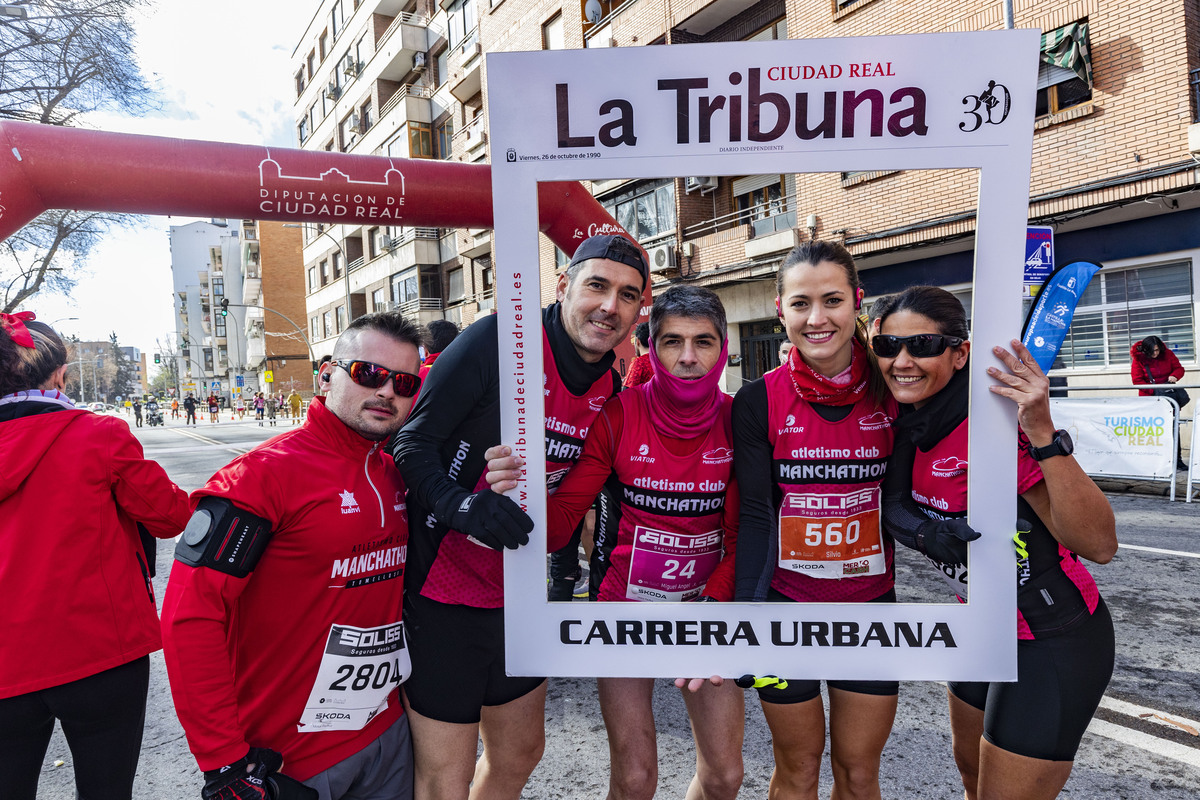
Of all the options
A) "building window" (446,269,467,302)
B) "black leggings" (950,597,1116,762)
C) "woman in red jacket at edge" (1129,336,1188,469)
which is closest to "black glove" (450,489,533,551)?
Result: "black leggings" (950,597,1116,762)

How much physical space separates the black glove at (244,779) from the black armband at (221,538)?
0.46 metres

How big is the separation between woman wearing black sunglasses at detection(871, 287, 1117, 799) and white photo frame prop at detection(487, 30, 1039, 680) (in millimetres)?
154

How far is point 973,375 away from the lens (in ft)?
5.60

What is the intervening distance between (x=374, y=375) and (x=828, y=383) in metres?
1.37

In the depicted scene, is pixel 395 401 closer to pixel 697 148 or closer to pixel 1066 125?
pixel 697 148

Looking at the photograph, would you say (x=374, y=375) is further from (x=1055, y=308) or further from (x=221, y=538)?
(x=1055, y=308)

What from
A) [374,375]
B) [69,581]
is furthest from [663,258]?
[69,581]

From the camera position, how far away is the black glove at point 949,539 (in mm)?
1726

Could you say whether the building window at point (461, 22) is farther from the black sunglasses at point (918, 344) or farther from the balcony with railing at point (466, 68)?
the black sunglasses at point (918, 344)

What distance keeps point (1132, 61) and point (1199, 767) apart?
10869 millimetres

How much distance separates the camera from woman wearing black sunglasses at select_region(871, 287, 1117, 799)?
1776 mm

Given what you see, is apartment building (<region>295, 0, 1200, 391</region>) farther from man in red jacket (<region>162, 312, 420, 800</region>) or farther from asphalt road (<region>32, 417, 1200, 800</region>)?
man in red jacket (<region>162, 312, 420, 800</region>)

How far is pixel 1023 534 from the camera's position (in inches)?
69.8

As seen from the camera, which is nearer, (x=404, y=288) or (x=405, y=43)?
(x=405, y=43)
